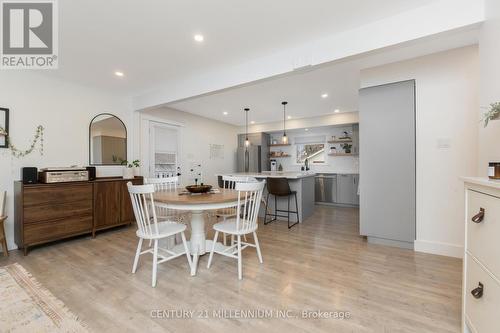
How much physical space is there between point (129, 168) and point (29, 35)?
2120 mm

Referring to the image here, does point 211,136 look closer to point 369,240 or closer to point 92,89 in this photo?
point 92,89

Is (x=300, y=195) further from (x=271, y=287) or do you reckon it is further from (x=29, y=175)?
(x=29, y=175)

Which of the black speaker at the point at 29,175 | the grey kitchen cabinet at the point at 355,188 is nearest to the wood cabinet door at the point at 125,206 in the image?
the black speaker at the point at 29,175

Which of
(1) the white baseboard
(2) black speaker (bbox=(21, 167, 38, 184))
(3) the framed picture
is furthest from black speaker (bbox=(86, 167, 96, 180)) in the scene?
(1) the white baseboard

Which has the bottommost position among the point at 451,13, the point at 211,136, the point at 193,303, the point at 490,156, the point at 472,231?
the point at 193,303

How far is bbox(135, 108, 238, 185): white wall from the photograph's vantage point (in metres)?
4.94

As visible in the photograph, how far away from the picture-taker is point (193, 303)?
172 centimetres

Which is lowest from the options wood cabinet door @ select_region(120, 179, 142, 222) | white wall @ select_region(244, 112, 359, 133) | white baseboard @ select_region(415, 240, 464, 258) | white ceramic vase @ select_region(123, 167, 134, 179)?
white baseboard @ select_region(415, 240, 464, 258)

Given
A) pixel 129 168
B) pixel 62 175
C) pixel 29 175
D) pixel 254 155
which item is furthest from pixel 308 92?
pixel 29 175

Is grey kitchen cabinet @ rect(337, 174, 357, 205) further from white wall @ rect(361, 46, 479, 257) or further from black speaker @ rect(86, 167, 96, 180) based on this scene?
black speaker @ rect(86, 167, 96, 180)

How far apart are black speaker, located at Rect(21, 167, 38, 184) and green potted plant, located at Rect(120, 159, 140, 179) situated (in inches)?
43.9

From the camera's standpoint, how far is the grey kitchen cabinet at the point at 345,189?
18.8 ft

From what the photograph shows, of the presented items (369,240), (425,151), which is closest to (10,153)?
(369,240)

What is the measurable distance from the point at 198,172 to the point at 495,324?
5.41 meters
